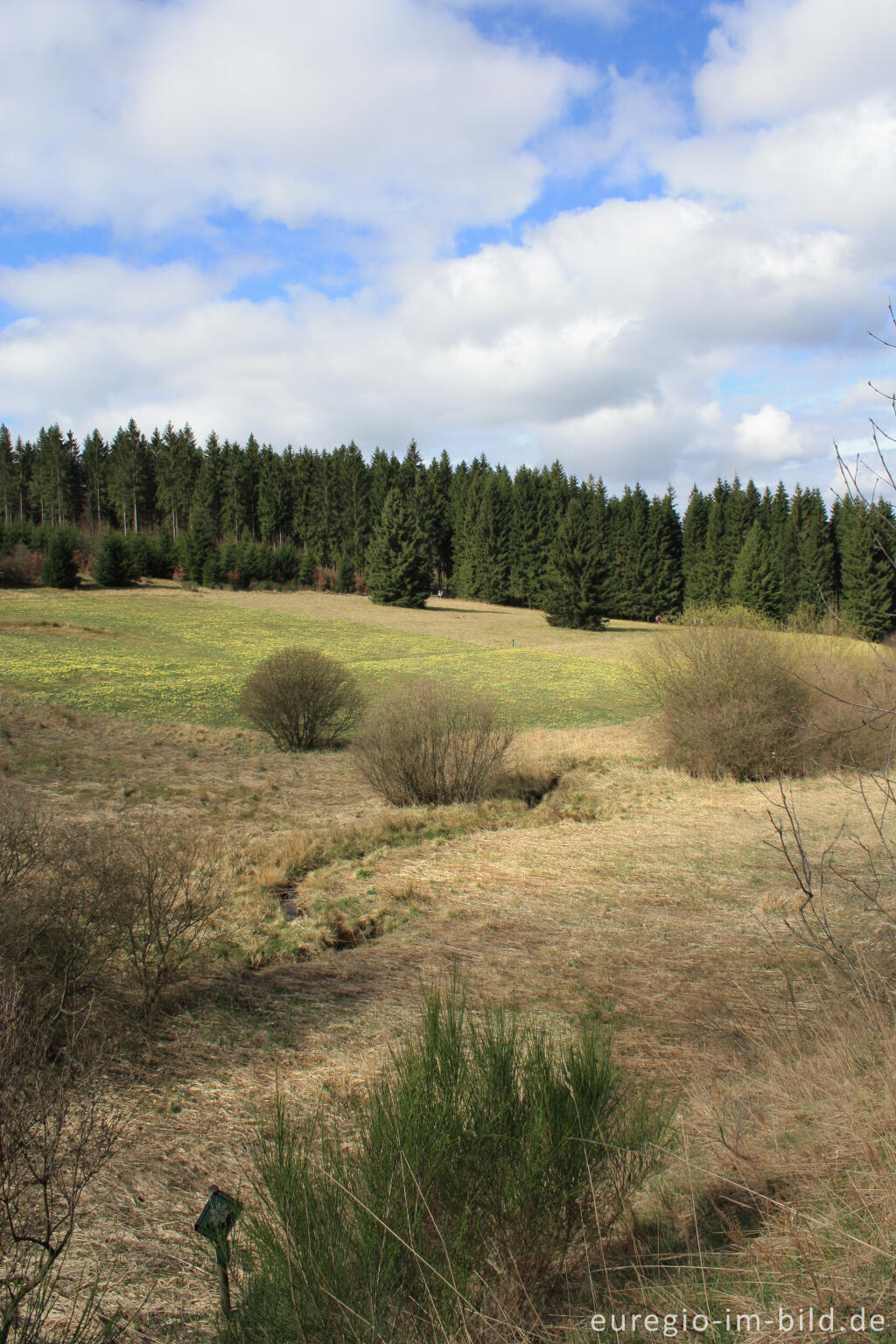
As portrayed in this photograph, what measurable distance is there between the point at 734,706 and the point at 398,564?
46141mm

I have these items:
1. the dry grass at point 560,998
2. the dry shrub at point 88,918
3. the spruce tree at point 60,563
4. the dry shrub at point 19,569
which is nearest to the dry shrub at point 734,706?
the dry grass at point 560,998

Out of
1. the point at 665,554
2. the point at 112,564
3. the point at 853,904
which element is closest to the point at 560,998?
the point at 853,904

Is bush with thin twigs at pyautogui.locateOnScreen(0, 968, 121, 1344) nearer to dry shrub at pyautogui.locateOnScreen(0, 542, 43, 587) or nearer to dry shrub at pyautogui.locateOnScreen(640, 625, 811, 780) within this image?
dry shrub at pyautogui.locateOnScreen(640, 625, 811, 780)

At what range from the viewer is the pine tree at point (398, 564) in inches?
2336

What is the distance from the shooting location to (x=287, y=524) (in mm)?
86562

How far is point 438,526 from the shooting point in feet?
269

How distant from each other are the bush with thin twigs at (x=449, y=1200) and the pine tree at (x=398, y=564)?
5717 cm

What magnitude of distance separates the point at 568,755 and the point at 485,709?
175 inches

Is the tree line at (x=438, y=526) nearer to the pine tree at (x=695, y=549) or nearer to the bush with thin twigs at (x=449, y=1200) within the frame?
the pine tree at (x=695, y=549)

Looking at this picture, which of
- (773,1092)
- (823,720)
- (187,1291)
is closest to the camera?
(187,1291)

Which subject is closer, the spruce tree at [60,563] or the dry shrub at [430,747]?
the dry shrub at [430,747]

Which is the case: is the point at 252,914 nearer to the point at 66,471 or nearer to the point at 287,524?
the point at 287,524

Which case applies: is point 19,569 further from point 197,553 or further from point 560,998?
point 560,998

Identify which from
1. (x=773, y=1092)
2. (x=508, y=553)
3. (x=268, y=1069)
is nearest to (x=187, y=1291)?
(x=268, y=1069)
